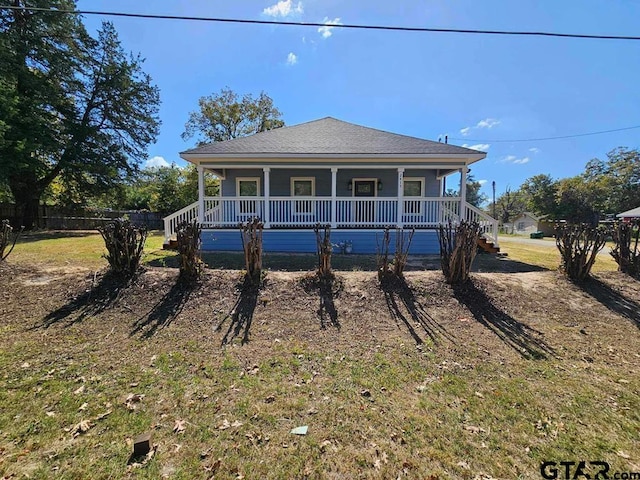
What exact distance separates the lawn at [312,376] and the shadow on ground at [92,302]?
1.3 inches

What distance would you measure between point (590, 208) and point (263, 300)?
4108 cm

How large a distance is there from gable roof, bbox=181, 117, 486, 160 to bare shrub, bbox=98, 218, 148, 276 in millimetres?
5461

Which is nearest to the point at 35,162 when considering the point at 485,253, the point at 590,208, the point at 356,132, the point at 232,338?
the point at 356,132

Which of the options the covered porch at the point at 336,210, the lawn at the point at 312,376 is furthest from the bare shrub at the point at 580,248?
the covered porch at the point at 336,210

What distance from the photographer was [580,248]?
20.3ft

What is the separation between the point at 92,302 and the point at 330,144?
8.96 metres

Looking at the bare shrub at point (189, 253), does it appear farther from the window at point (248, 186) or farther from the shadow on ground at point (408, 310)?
the window at point (248, 186)

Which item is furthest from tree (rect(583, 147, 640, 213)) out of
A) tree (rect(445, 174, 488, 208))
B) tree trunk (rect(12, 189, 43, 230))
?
tree trunk (rect(12, 189, 43, 230))

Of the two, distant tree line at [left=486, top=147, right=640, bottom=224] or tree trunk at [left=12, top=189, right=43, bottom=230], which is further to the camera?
distant tree line at [left=486, top=147, right=640, bottom=224]

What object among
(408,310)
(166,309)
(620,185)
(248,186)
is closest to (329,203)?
(248,186)

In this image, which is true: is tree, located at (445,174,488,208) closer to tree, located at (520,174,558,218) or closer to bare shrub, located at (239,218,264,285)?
tree, located at (520,174,558,218)

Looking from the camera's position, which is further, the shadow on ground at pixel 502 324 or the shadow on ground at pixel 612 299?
the shadow on ground at pixel 612 299

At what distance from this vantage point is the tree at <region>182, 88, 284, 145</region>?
95.2ft

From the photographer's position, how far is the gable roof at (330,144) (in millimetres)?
10531
